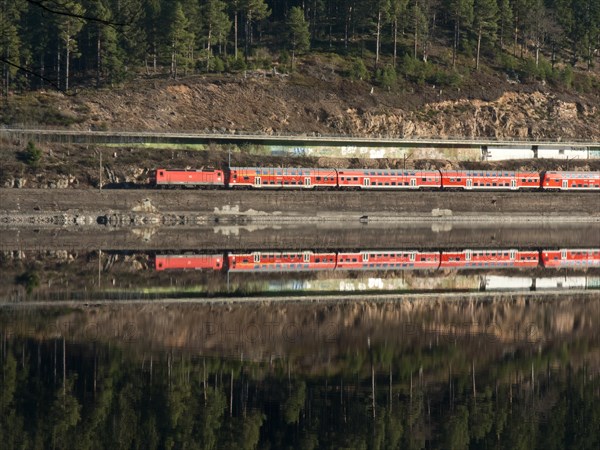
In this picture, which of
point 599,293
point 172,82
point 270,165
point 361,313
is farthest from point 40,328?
point 172,82

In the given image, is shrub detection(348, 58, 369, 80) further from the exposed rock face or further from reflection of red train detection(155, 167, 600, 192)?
reflection of red train detection(155, 167, 600, 192)

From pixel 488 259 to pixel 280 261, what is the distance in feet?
35.4

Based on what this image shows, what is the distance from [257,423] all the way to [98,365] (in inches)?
236

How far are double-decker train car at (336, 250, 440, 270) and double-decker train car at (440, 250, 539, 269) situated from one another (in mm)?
684

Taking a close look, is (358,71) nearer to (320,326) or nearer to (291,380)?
(320,326)

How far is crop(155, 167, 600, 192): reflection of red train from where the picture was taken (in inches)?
3477

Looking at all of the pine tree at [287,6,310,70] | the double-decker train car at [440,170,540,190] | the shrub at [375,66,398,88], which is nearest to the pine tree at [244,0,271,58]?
the pine tree at [287,6,310,70]

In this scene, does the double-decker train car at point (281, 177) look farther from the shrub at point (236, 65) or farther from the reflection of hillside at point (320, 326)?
the reflection of hillside at point (320, 326)

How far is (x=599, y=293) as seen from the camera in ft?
145

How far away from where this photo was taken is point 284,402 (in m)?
23.5

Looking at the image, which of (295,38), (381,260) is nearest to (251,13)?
(295,38)

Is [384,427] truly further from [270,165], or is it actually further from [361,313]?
[270,165]

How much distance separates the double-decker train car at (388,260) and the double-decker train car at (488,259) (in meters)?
0.68

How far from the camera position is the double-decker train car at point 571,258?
178 ft
